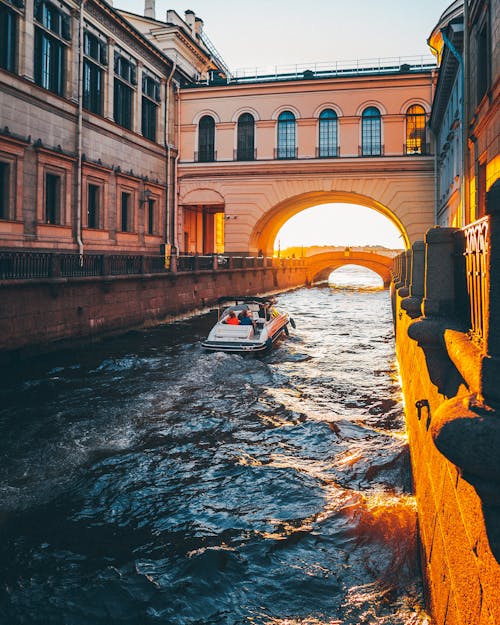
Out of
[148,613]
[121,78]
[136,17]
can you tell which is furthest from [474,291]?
[136,17]

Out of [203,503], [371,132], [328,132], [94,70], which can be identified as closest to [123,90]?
[94,70]

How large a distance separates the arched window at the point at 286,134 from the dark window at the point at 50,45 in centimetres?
1438

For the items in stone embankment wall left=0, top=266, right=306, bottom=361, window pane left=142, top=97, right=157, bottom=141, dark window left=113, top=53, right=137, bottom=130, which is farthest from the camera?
window pane left=142, top=97, right=157, bottom=141

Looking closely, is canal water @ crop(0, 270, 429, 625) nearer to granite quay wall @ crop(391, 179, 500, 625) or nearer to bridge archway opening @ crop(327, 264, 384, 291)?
granite quay wall @ crop(391, 179, 500, 625)

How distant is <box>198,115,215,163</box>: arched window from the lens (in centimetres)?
3303

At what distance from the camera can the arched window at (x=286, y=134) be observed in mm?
32250

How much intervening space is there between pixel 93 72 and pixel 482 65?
16.1 meters

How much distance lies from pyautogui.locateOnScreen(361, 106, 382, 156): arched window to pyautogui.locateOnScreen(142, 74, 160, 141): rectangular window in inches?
468

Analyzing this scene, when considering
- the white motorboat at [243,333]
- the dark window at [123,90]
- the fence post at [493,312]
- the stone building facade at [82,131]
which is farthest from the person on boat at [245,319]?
the dark window at [123,90]

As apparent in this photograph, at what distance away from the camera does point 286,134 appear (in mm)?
32344

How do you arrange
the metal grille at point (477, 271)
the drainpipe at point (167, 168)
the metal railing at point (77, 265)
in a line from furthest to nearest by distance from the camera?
the drainpipe at point (167, 168) < the metal railing at point (77, 265) < the metal grille at point (477, 271)

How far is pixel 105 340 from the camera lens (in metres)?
16.4

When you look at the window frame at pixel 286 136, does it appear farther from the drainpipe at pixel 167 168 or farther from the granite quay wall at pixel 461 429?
the granite quay wall at pixel 461 429

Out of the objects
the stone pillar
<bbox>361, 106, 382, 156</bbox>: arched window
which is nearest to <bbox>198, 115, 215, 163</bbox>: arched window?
<bbox>361, 106, 382, 156</bbox>: arched window
